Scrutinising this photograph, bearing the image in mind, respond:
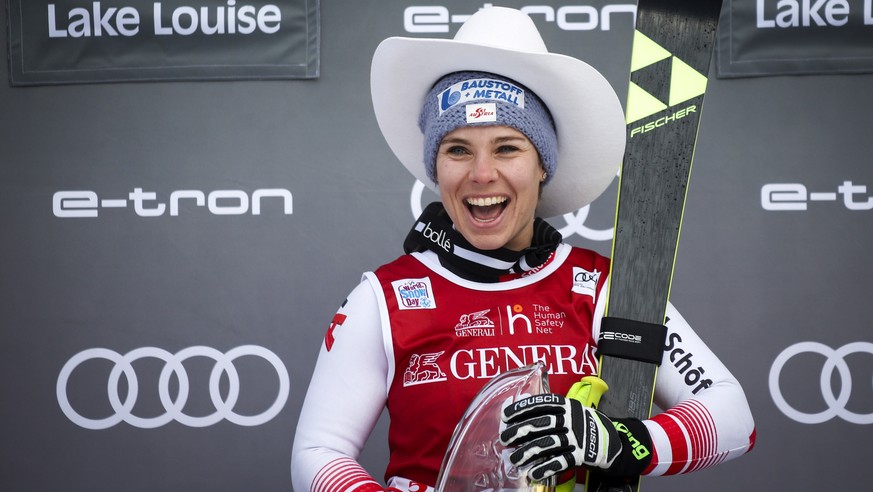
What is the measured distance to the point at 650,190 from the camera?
5.26 ft

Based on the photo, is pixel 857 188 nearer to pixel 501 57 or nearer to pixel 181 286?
pixel 501 57

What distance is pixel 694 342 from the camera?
148cm

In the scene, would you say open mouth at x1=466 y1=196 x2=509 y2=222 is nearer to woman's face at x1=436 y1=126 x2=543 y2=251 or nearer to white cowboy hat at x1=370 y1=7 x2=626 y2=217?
woman's face at x1=436 y1=126 x2=543 y2=251

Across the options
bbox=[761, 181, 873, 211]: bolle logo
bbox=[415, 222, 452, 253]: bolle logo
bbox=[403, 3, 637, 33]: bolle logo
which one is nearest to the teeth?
bbox=[415, 222, 452, 253]: bolle logo

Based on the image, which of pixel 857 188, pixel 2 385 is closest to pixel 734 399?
pixel 857 188

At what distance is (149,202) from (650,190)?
67.3 inches

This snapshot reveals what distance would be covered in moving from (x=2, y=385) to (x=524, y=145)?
2.03m

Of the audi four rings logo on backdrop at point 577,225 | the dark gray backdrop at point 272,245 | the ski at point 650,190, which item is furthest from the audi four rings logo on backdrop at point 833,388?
the ski at point 650,190

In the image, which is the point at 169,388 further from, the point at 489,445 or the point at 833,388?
the point at 833,388

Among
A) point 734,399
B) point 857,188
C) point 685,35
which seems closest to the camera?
point 734,399

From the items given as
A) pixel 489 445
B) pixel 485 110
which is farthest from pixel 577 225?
pixel 489 445

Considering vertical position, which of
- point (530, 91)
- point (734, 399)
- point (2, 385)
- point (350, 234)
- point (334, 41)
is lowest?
point (2, 385)

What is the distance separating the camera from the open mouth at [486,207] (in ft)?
4.67

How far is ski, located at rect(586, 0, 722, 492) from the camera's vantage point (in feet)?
4.75
